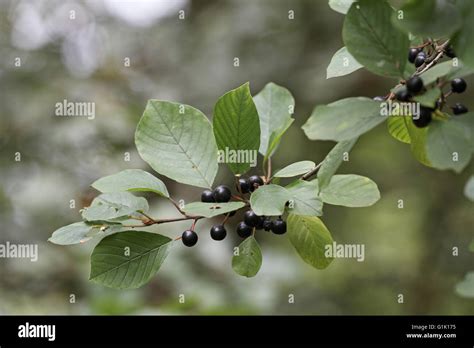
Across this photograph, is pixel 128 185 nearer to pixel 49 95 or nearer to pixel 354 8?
pixel 354 8

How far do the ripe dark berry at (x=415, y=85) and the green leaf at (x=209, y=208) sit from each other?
22 centimetres

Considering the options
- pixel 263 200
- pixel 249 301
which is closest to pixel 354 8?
pixel 263 200

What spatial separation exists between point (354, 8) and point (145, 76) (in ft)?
7.62

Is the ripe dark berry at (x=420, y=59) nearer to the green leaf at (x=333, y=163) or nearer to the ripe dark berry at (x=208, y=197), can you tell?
the green leaf at (x=333, y=163)

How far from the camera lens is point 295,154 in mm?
2746

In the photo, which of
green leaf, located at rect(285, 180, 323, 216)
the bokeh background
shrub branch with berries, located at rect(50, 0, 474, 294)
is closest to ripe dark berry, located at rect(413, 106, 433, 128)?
shrub branch with berries, located at rect(50, 0, 474, 294)

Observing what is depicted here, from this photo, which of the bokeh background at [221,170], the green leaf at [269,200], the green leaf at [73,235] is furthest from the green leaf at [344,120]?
the bokeh background at [221,170]

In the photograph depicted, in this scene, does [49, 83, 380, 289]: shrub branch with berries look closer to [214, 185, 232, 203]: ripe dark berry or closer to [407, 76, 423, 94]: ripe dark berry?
[214, 185, 232, 203]: ripe dark berry

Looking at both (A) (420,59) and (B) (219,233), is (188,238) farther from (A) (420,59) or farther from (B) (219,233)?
(A) (420,59)

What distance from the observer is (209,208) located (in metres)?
0.66

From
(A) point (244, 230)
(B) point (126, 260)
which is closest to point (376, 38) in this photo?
(A) point (244, 230)

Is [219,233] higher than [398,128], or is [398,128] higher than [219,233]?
[398,128]

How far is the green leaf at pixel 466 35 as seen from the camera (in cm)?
52

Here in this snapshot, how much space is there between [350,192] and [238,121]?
16cm
